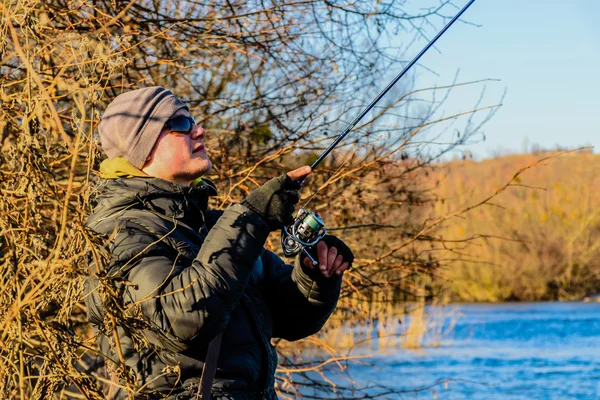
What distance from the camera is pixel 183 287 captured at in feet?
6.45

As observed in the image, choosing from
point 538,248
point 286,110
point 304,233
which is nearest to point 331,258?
point 304,233

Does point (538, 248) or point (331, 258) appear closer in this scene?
point (331, 258)

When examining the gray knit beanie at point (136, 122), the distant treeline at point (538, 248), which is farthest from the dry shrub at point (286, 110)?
the distant treeline at point (538, 248)

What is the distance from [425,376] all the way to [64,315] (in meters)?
9.52

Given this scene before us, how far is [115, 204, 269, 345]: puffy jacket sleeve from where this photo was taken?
1.96 metres

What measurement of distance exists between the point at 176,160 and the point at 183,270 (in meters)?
0.41

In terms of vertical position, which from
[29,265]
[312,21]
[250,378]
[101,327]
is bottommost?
[250,378]

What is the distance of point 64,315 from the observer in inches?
82.7

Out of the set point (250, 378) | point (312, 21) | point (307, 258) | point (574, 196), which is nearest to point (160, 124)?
point (307, 258)

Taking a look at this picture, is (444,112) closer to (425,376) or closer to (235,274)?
(235,274)

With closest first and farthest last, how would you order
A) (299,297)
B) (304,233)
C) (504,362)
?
(304,233)
(299,297)
(504,362)

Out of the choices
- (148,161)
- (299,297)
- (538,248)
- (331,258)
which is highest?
(538,248)

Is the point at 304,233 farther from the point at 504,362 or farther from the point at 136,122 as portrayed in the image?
the point at 504,362

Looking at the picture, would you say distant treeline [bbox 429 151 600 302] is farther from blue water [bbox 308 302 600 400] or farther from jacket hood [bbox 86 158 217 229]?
jacket hood [bbox 86 158 217 229]
